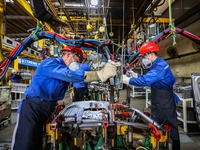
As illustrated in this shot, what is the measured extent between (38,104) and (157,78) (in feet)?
5.58

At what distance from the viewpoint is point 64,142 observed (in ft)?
5.72

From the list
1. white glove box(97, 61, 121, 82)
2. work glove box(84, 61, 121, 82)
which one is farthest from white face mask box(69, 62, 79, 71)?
white glove box(97, 61, 121, 82)

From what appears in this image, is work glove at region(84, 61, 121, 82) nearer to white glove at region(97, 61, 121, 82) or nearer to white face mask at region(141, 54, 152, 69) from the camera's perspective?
white glove at region(97, 61, 121, 82)

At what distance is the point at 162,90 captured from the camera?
216cm

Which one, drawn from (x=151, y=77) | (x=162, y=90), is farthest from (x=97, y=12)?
(x=162, y=90)

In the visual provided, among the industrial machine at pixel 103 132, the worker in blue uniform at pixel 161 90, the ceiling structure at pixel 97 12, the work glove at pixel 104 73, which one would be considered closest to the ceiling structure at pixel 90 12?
the ceiling structure at pixel 97 12

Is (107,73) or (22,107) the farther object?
(22,107)

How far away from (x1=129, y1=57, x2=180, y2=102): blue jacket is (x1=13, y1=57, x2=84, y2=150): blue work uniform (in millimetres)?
1147

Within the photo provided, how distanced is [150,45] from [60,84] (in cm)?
162

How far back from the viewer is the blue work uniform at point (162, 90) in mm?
2068

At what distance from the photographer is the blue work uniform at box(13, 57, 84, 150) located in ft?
4.89

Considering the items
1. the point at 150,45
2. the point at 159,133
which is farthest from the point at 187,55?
the point at 159,133

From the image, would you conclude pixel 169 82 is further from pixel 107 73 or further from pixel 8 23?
pixel 8 23

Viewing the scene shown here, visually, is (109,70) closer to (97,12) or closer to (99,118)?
(99,118)
